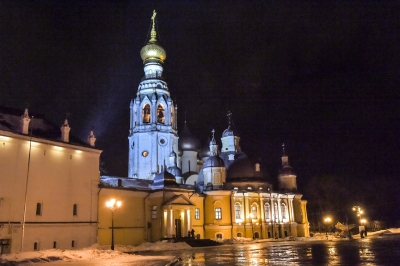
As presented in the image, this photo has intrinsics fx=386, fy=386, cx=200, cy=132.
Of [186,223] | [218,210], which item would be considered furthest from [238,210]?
[186,223]

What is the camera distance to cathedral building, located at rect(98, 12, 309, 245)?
38.8 meters

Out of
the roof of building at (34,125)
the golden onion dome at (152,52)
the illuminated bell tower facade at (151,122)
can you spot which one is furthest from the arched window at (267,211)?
the roof of building at (34,125)

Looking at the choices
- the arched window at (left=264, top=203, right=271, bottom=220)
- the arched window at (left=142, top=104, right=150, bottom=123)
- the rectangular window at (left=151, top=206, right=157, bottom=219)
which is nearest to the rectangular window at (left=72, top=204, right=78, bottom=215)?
the rectangular window at (left=151, top=206, right=157, bottom=219)

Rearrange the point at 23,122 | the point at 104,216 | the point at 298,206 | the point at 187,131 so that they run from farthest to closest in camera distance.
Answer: the point at 187,131 < the point at 298,206 < the point at 104,216 < the point at 23,122

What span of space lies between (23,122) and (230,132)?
125 ft

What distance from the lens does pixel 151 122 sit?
187 feet

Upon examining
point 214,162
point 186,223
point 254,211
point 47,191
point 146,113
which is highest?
point 146,113

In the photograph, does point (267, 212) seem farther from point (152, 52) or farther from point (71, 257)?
point (71, 257)

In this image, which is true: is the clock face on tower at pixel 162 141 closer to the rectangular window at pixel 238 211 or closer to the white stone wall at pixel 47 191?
the rectangular window at pixel 238 211

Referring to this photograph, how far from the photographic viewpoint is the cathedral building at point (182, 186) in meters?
38.8

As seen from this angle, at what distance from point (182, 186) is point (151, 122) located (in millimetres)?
11629

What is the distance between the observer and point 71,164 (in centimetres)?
3194

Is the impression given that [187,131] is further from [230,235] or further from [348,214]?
[348,214]

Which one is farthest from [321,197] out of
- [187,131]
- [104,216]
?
[104,216]
